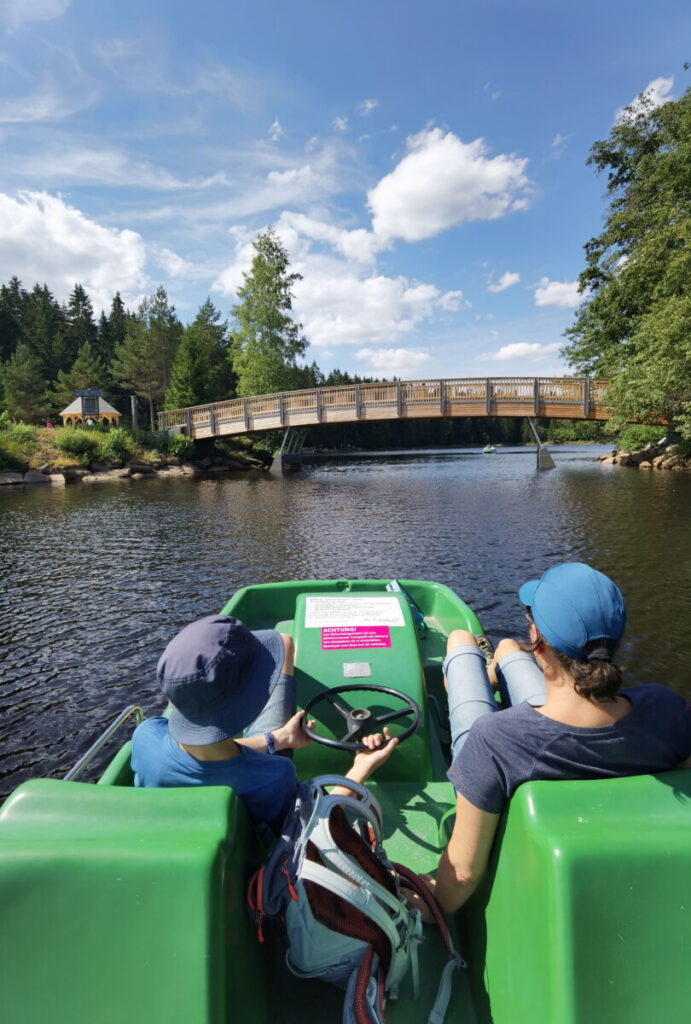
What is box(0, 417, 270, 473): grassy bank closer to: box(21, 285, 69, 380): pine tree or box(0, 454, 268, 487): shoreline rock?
box(0, 454, 268, 487): shoreline rock

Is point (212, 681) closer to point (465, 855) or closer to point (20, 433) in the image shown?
point (465, 855)

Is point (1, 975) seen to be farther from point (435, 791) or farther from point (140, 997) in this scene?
point (435, 791)

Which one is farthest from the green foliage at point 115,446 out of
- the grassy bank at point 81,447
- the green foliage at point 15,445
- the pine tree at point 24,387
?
the pine tree at point 24,387

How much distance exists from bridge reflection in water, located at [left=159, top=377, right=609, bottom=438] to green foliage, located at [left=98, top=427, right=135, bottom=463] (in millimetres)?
5465

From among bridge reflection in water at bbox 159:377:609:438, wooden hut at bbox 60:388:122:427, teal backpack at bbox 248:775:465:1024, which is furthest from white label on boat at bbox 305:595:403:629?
wooden hut at bbox 60:388:122:427

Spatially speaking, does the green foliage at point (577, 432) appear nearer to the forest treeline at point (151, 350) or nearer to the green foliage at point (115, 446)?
the forest treeline at point (151, 350)

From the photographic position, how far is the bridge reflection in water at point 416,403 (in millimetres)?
28439

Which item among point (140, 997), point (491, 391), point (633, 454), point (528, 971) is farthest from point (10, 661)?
point (633, 454)

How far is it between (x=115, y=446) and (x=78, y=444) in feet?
7.01

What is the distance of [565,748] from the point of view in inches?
64.4

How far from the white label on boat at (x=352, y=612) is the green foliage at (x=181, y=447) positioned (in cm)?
3347

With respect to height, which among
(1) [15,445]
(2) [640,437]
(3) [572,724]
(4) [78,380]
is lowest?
(3) [572,724]

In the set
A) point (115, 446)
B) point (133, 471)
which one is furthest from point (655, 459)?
point (115, 446)

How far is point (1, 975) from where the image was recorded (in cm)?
145
